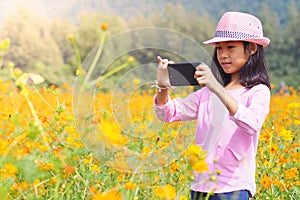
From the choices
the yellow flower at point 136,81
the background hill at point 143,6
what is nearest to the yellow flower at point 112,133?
the yellow flower at point 136,81

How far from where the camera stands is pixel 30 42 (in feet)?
A: 57.3

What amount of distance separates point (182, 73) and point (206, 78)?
10 cm

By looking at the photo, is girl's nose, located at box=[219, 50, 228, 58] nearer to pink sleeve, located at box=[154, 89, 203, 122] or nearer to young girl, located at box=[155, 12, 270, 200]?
young girl, located at box=[155, 12, 270, 200]

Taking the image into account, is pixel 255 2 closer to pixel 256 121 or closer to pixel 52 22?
pixel 52 22

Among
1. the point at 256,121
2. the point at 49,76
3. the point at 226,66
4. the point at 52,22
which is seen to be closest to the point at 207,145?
the point at 256,121

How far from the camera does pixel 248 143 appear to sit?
5.16 feet

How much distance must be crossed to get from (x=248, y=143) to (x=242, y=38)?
29 centimetres

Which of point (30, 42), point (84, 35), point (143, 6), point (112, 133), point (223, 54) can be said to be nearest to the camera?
point (112, 133)

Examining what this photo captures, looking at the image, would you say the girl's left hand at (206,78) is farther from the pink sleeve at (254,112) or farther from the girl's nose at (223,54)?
the girl's nose at (223,54)

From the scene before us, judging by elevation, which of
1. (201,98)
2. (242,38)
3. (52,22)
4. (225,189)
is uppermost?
(52,22)

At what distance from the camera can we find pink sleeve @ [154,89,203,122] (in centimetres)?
160

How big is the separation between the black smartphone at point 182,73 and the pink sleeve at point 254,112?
0.14 metres

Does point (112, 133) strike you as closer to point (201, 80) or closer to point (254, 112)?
point (201, 80)

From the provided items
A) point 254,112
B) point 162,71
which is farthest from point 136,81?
point 254,112
